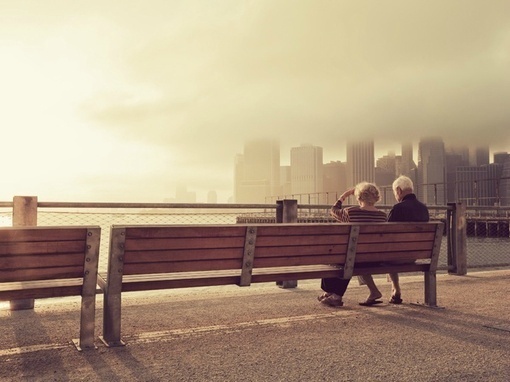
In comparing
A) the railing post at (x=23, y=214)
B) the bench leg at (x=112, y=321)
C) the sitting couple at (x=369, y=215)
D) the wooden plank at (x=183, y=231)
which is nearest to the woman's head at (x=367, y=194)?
the sitting couple at (x=369, y=215)

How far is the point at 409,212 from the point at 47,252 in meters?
3.87

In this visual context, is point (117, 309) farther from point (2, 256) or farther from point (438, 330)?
point (438, 330)

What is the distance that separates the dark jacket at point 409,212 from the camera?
5.90 meters

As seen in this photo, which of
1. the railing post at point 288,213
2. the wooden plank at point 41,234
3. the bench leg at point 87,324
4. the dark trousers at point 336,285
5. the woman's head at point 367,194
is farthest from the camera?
the railing post at point 288,213

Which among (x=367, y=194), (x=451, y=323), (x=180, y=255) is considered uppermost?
(x=367, y=194)

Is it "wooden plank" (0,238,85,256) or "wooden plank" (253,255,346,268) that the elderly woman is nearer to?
"wooden plank" (253,255,346,268)

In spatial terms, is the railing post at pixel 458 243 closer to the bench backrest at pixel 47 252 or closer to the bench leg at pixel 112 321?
the bench leg at pixel 112 321

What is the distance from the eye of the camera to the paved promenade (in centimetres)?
344

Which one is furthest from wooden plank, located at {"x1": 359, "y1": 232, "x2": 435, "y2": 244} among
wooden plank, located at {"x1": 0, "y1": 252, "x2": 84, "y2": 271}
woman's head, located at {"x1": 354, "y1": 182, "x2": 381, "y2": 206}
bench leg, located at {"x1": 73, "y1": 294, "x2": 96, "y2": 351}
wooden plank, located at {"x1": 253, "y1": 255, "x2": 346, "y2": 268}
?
wooden plank, located at {"x1": 0, "y1": 252, "x2": 84, "y2": 271}

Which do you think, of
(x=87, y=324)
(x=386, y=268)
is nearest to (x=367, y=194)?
(x=386, y=268)

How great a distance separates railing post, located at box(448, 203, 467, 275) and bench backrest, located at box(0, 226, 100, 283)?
22.4 ft

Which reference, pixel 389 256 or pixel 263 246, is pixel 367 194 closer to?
pixel 389 256

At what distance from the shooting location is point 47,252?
379cm

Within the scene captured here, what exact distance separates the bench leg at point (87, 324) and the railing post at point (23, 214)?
2.01 meters
